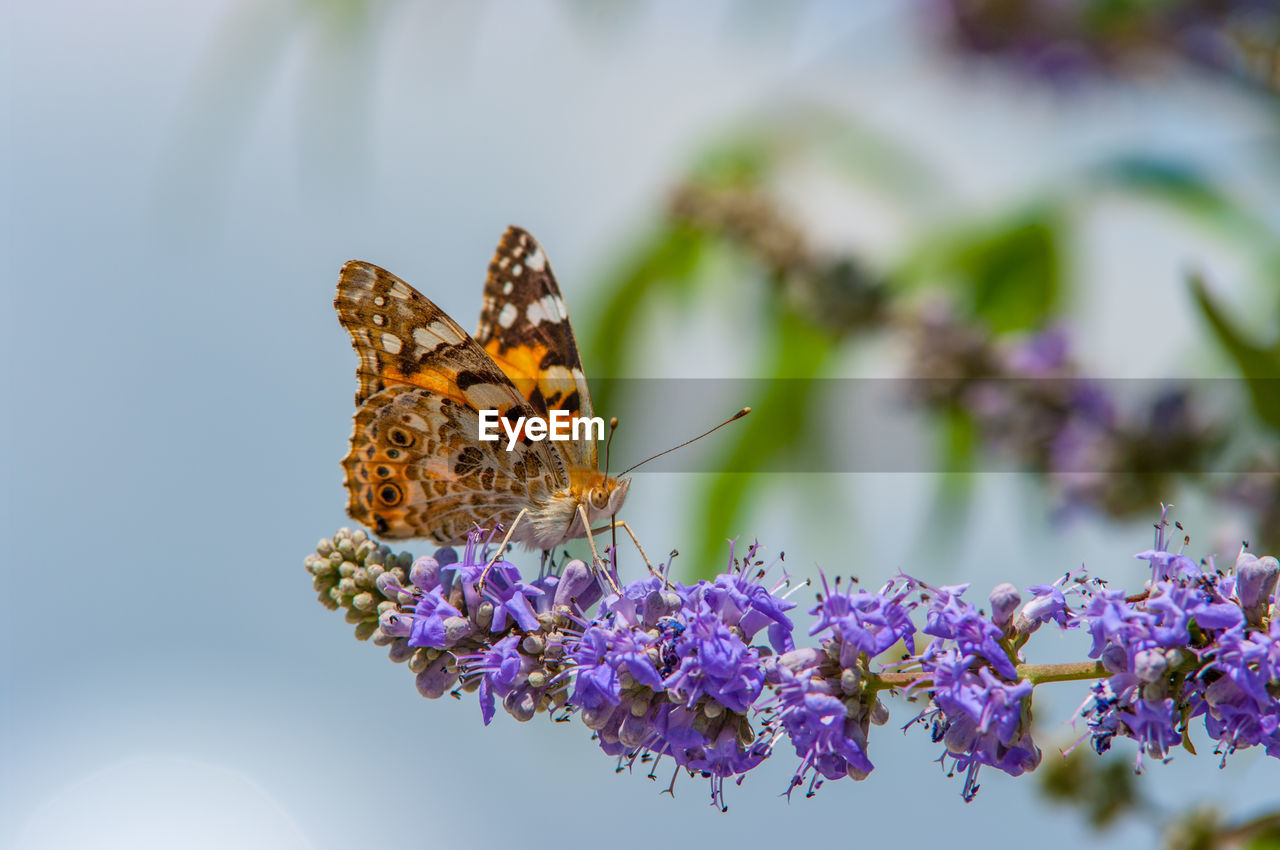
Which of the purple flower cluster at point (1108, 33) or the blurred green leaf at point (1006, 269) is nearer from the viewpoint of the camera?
the blurred green leaf at point (1006, 269)

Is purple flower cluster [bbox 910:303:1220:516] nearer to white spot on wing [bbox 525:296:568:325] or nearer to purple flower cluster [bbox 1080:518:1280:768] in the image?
white spot on wing [bbox 525:296:568:325]

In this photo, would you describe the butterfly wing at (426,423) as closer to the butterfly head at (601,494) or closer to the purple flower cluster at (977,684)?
the butterfly head at (601,494)

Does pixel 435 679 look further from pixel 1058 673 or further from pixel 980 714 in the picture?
pixel 1058 673

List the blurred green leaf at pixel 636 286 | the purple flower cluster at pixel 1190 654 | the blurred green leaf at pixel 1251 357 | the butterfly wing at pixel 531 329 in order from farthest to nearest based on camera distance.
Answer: the blurred green leaf at pixel 636 286, the butterfly wing at pixel 531 329, the blurred green leaf at pixel 1251 357, the purple flower cluster at pixel 1190 654

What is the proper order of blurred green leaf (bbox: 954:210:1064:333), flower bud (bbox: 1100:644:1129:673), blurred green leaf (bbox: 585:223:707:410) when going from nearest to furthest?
flower bud (bbox: 1100:644:1129:673), blurred green leaf (bbox: 954:210:1064:333), blurred green leaf (bbox: 585:223:707:410)

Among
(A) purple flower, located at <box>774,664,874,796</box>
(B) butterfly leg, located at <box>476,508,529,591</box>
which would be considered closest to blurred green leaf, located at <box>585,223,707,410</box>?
(B) butterfly leg, located at <box>476,508,529,591</box>

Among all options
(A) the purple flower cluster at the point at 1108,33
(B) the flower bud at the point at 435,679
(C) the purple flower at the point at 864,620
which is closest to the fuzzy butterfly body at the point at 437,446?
(B) the flower bud at the point at 435,679
